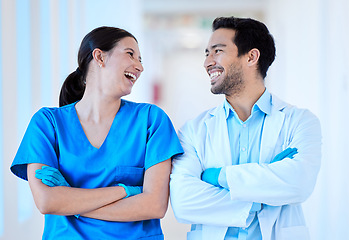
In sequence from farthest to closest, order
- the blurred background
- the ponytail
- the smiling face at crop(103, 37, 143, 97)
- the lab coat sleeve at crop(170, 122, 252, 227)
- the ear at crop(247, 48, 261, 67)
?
1. the blurred background
2. the ear at crop(247, 48, 261, 67)
3. the ponytail
4. the smiling face at crop(103, 37, 143, 97)
5. the lab coat sleeve at crop(170, 122, 252, 227)

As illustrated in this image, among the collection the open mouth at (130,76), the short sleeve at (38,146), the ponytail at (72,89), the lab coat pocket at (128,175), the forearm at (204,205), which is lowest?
the forearm at (204,205)

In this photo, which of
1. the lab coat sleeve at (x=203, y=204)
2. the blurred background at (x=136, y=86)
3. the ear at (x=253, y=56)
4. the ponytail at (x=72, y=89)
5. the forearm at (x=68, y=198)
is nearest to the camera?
the forearm at (x=68, y=198)

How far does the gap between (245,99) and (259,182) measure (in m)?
0.45

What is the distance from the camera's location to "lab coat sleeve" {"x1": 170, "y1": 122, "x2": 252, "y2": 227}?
4.88ft

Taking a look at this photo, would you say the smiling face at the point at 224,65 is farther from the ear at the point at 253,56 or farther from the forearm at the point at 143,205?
the forearm at the point at 143,205

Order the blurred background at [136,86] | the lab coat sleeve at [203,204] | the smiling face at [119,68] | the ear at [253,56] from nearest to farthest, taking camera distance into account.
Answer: the lab coat sleeve at [203,204], the smiling face at [119,68], the ear at [253,56], the blurred background at [136,86]

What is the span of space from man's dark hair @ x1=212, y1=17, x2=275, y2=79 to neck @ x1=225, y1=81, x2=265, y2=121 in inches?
4.8

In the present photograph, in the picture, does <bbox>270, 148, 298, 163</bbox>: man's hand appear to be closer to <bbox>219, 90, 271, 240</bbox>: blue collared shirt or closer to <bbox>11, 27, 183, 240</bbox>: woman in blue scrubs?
<bbox>219, 90, 271, 240</bbox>: blue collared shirt

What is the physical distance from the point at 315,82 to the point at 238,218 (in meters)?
1.93

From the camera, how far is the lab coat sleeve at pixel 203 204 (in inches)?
58.6

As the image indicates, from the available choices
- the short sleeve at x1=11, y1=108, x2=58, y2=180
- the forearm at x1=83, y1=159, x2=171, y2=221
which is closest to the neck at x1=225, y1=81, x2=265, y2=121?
the forearm at x1=83, y1=159, x2=171, y2=221

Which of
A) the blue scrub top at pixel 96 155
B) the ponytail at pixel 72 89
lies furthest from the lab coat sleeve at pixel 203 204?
the ponytail at pixel 72 89

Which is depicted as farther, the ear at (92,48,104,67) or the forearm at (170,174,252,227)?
the ear at (92,48,104,67)

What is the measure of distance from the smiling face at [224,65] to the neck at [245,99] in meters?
0.02
